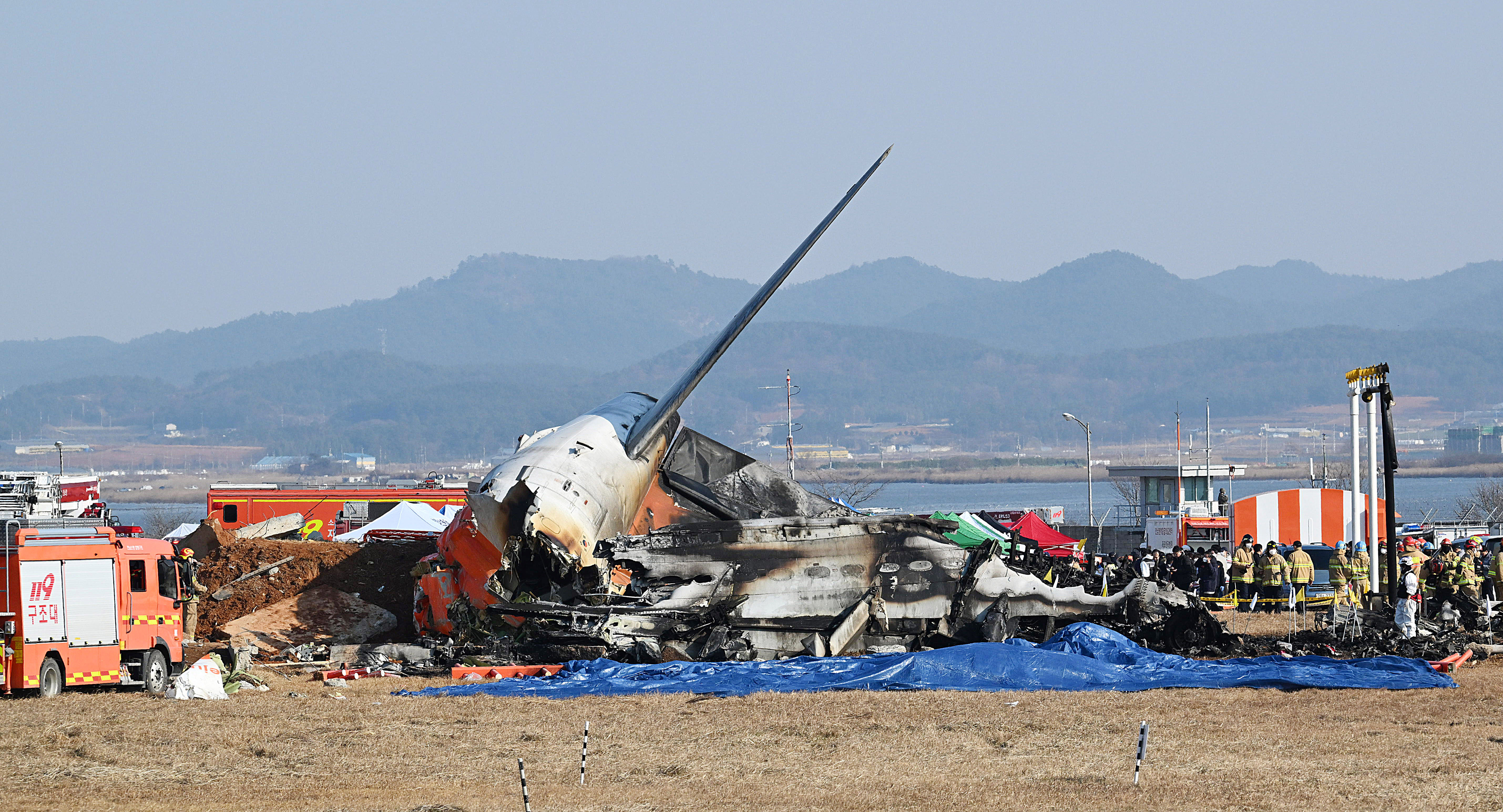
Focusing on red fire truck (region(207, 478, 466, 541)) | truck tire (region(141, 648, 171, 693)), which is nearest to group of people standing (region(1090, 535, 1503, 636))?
truck tire (region(141, 648, 171, 693))

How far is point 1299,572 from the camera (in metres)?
32.1

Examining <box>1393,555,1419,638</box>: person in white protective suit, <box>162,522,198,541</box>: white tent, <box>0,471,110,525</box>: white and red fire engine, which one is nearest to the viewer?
<box>1393,555,1419,638</box>: person in white protective suit

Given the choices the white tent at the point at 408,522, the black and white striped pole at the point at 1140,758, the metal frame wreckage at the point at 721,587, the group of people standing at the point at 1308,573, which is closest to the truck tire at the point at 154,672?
the metal frame wreckage at the point at 721,587

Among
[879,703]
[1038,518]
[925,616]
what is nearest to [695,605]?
[925,616]

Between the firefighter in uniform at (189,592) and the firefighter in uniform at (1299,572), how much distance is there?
21509 millimetres

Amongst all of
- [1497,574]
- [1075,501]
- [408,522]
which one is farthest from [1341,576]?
[1075,501]

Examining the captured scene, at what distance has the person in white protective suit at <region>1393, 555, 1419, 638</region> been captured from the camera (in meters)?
23.8

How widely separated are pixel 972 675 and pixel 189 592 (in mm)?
14689

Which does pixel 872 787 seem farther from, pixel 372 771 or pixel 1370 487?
pixel 1370 487

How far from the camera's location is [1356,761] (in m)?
14.2

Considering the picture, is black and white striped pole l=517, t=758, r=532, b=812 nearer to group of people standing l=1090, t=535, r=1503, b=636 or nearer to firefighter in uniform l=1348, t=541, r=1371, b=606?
group of people standing l=1090, t=535, r=1503, b=636

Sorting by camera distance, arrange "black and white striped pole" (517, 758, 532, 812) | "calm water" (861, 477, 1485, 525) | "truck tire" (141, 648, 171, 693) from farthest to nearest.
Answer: "calm water" (861, 477, 1485, 525), "truck tire" (141, 648, 171, 693), "black and white striped pole" (517, 758, 532, 812)

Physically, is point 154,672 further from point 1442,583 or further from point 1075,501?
point 1075,501

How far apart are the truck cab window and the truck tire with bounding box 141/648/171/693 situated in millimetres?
796
